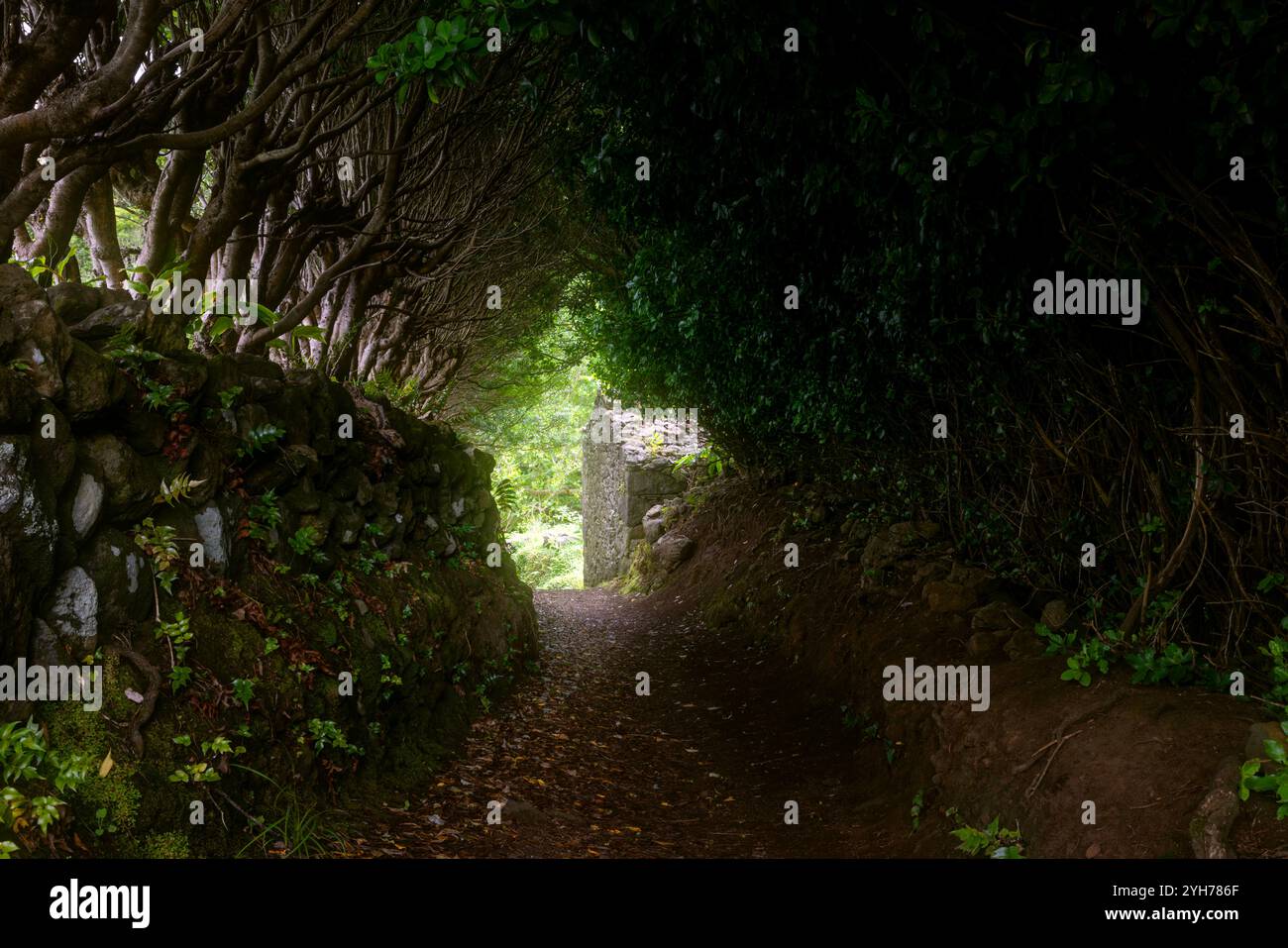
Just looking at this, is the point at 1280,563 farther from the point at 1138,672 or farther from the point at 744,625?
the point at 744,625

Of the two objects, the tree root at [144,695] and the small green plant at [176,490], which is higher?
the small green plant at [176,490]

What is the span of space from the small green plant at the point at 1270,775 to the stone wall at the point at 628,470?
13786mm

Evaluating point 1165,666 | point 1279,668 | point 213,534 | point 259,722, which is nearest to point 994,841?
point 1165,666

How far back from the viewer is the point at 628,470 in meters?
19.2

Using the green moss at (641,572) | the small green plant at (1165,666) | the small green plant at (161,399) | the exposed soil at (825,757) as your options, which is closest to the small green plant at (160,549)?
the small green plant at (161,399)

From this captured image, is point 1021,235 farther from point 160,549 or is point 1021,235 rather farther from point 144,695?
point 144,695

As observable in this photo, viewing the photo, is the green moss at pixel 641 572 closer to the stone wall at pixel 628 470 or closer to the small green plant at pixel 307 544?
the stone wall at pixel 628 470

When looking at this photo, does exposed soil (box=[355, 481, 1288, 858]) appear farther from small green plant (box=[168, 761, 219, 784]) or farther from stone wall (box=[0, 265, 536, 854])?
small green plant (box=[168, 761, 219, 784])

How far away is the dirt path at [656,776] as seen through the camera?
190 inches

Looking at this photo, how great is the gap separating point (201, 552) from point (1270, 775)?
16.7 feet

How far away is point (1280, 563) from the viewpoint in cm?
397

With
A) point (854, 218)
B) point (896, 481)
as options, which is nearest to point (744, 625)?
point (896, 481)

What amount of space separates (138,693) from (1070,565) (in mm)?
5744

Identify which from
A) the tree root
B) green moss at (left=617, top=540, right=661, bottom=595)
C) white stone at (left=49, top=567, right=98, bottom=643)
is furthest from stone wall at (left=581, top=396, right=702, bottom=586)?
white stone at (left=49, top=567, right=98, bottom=643)
